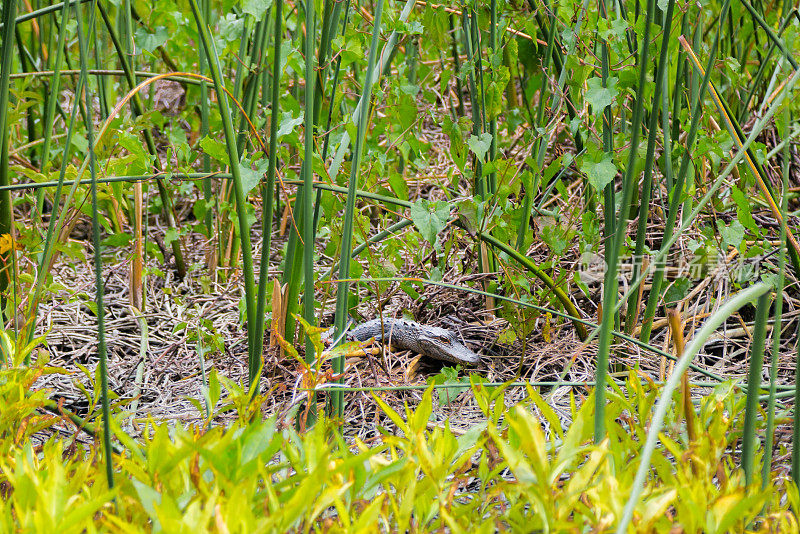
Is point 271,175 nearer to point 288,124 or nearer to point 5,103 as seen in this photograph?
point 288,124

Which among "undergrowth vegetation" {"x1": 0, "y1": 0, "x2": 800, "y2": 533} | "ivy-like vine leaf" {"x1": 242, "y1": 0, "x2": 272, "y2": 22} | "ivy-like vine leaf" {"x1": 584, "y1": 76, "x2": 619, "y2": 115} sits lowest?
"undergrowth vegetation" {"x1": 0, "y1": 0, "x2": 800, "y2": 533}

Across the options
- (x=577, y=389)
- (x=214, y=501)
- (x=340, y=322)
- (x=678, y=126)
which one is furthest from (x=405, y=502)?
(x=678, y=126)

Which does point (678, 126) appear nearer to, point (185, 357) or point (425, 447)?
point (425, 447)

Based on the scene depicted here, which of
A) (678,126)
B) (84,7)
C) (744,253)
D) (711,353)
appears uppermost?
(84,7)

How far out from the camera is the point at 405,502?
0.59 m

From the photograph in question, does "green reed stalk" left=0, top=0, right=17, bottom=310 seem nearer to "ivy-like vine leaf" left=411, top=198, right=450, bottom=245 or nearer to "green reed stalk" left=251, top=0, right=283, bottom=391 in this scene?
"green reed stalk" left=251, top=0, right=283, bottom=391

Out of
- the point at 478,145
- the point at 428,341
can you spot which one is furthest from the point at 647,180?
the point at 428,341

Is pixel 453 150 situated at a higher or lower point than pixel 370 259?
higher

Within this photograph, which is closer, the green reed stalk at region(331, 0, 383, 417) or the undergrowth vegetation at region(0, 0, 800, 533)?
the undergrowth vegetation at region(0, 0, 800, 533)

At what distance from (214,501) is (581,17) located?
0.96m

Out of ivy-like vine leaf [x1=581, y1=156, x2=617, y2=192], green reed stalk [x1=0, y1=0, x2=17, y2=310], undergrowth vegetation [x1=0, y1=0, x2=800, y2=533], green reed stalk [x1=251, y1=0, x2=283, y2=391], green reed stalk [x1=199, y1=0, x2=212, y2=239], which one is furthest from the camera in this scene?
green reed stalk [x1=199, y1=0, x2=212, y2=239]

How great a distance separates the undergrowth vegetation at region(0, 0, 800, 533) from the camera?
59 cm

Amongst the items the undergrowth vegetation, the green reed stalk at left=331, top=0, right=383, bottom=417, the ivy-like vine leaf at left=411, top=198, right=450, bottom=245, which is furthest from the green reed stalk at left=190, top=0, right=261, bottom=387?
the ivy-like vine leaf at left=411, top=198, right=450, bottom=245

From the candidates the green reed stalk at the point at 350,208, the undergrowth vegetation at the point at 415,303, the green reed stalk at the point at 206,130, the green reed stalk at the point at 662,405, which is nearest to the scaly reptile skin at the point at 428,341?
the undergrowth vegetation at the point at 415,303
